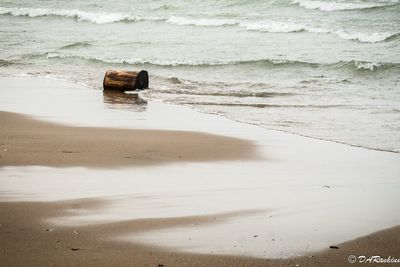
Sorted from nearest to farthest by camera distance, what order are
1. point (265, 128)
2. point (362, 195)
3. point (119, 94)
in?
point (362, 195) < point (265, 128) < point (119, 94)

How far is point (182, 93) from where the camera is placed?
12.6m

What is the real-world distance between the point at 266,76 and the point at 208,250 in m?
11.7

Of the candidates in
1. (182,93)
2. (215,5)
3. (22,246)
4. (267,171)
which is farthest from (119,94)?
(215,5)

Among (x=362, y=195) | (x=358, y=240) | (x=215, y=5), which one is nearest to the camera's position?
(x=358, y=240)

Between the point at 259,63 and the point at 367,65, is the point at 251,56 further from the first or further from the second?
the point at 367,65

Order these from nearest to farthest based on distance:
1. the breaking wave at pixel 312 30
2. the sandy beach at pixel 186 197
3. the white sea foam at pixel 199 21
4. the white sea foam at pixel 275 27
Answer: the sandy beach at pixel 186 197 < the breaking wave at pixel 312 30 < the white sea foam at pixel 275 27 < the white sea foam at pixel 199 21

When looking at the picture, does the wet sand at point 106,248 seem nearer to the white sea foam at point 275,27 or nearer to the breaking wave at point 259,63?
the breaking wave at point 259,63

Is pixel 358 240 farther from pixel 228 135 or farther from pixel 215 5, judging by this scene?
pixel 215 5

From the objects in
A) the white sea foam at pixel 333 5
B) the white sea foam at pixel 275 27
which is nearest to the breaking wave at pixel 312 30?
the white sea foam at pixel 275 27

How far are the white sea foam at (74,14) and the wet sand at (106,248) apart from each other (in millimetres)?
26703

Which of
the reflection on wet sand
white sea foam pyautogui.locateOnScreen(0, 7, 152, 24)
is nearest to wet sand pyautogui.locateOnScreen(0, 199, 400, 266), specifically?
the reflection on wet sand

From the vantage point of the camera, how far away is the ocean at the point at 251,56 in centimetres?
1030

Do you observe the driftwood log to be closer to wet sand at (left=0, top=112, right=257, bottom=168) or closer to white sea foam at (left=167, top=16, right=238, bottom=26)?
wet sand at (left=0, top=112, right=257, bottom=168)

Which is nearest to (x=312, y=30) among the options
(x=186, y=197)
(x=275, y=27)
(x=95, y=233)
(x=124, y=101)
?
(x=275, y=27)
